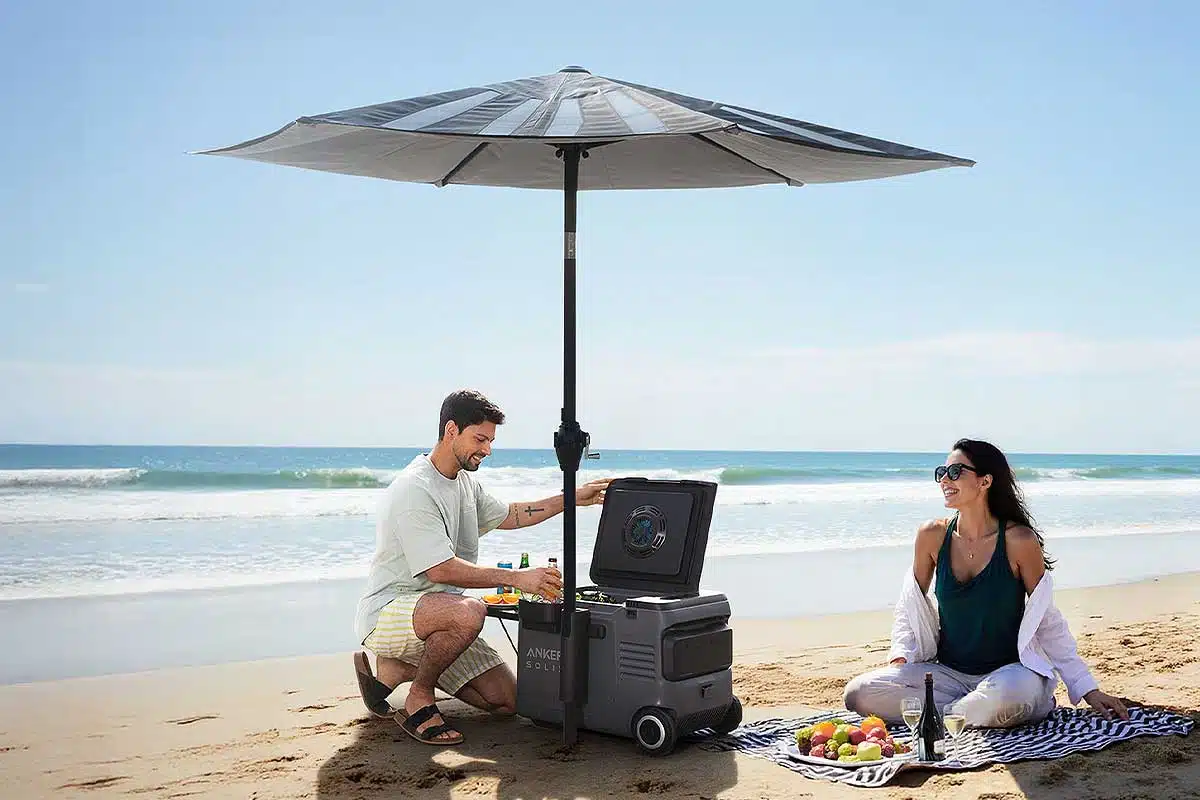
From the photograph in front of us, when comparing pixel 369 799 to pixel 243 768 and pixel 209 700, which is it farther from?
pixel 209 700

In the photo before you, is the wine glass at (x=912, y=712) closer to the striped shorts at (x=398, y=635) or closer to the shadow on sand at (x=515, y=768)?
the shadow on sand at (x=515, y=768)

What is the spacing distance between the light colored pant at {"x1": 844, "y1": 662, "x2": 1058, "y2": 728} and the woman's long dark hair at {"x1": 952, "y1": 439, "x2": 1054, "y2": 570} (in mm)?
459

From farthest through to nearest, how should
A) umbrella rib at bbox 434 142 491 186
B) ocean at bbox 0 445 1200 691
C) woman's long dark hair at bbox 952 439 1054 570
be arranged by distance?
ocean at bbox 0 445 1200 691 → umbrella rib at bbox 434 142 491 186 → woman's long dark hair at bbox 952 439 1054 570

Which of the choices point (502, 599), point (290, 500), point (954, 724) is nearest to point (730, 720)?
point (954, 724)

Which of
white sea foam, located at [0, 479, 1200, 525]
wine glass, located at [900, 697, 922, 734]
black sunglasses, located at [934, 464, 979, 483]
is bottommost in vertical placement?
white sea foam, located at [0, 479, 1200, 525]

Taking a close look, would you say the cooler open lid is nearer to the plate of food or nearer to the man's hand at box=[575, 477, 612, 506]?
the man's hand at box=[575, 477, 612, 506]

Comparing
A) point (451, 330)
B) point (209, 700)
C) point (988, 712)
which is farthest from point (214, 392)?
point (988, 712)

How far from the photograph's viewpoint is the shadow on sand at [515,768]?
350 cm

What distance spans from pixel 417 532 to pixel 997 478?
2111 millimetres

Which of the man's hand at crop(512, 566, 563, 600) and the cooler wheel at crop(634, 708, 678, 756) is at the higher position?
the man's hand at crop(512, 566, 563, 600)

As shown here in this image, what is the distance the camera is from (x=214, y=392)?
32500 mm

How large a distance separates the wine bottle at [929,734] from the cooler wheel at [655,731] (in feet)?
2.58

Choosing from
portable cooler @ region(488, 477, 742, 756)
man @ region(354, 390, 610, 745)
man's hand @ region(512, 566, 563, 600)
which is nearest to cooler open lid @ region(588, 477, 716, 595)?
portable cooler @ region(488, 477, 742, 756)

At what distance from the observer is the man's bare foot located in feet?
13.3
